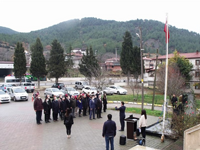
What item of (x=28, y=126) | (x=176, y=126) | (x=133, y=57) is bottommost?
(x=28, y=126)

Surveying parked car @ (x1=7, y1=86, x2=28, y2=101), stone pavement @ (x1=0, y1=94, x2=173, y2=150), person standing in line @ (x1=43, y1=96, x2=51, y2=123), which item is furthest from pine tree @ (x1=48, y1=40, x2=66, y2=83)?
person standing in line @ (x1=43, y1=96, x2=51, y2=123)

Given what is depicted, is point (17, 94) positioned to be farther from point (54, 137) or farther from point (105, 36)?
point (105, 36)

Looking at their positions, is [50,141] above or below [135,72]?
below

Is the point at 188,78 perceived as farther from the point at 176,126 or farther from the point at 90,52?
the point at 176,126

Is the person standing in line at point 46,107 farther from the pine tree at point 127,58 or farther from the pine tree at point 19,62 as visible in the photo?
the pine tree at point 127,58

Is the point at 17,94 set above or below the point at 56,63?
below

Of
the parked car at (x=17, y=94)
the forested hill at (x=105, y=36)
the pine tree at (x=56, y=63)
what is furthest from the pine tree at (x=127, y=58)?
the forested hill at (x=105, y=36)

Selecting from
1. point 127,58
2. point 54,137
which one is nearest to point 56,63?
point 127,58

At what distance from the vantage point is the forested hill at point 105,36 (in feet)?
375

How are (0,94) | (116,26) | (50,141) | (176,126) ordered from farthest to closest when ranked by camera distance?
1. (116,26)
2. (0,94)
3. (50,141)
4. (176,126)

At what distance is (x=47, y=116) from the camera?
13.5 m

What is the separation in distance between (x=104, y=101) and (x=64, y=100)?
14.8ft

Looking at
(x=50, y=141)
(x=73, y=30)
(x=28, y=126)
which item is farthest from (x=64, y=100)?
(x=73, y=30)

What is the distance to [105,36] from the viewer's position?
473 ft
